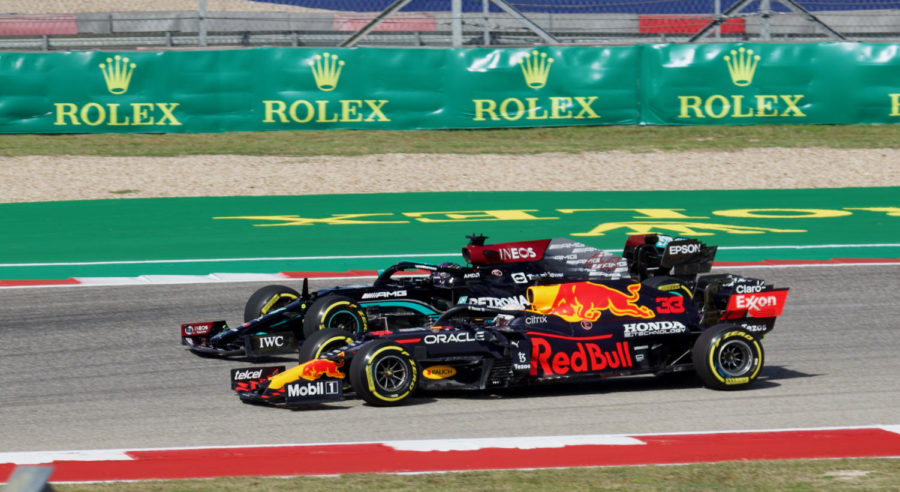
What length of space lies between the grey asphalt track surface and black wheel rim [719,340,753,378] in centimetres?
18

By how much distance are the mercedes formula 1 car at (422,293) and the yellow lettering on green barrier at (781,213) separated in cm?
800

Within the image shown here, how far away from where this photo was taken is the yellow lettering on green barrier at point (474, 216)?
730 inches

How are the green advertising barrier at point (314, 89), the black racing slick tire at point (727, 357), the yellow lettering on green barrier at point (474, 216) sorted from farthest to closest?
the green advertising barrier at point (314, 89) → the yellow lettering on green barrier at point (474, 216) → the black racing slick tire at point (727, 357)

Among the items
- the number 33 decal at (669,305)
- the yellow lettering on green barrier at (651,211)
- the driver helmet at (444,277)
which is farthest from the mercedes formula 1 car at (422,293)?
the yellow lettering on green barrier at (651,211)

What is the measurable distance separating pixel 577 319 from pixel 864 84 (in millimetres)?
16165

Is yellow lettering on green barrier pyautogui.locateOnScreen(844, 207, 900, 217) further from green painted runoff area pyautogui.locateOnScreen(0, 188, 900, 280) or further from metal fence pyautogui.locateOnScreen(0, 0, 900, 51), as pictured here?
metal fence pyautogui.locateOnScreen(0, 0, 900, 51)

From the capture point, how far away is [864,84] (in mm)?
23547

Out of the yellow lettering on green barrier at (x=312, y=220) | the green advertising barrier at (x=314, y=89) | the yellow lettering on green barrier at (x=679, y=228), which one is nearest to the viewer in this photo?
the yellow lettering on green barrier at (x=679, y=228)

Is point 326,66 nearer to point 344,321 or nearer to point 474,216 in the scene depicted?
point 474,216

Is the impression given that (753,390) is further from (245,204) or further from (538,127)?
(538,127)

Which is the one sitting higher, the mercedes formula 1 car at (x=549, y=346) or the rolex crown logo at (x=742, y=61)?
the rolex crown logo at (x=742, y=61)

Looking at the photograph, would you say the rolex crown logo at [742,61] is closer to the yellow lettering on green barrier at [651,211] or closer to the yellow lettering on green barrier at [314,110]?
the yellow lettering on green barrier at [651,211]

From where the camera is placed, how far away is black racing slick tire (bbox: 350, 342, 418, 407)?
8586mm

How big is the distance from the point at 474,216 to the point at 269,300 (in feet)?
26.2
